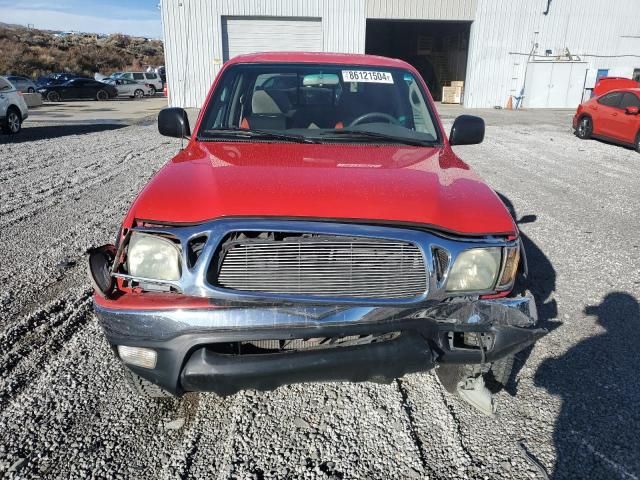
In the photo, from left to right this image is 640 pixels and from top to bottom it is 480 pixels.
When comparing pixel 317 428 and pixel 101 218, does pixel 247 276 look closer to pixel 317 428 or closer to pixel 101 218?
pixel 317 428

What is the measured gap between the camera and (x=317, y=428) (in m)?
2.46

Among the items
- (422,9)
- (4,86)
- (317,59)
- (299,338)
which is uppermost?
(422,9)

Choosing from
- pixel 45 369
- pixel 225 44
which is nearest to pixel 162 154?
pixel 45 369

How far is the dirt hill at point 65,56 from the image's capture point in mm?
42781

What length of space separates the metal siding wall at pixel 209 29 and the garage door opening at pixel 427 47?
7564 mm

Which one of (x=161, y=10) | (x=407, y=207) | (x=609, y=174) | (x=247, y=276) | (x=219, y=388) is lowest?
(x=609, y=174)

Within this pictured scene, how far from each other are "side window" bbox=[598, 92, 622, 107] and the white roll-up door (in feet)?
41.8

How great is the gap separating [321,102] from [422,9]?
2260 centimetres

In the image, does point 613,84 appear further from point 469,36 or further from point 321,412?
point 321,412

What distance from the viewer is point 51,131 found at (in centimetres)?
1420

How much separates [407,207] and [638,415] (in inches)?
66.9

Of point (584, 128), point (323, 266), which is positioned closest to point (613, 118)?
point (584, 128)

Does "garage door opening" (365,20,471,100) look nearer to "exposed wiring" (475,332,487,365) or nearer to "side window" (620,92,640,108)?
"side window" (620,92,640,108)

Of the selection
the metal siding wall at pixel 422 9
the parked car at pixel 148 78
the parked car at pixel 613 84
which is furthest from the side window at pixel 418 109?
the parked car at pixel 148 78
